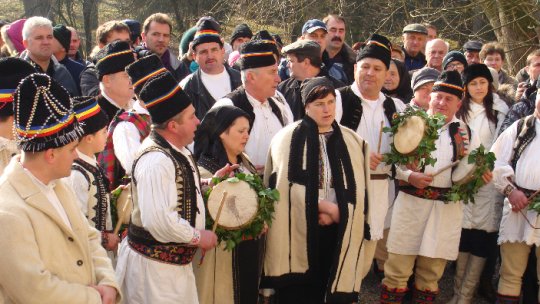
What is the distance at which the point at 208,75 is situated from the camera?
19.5ft

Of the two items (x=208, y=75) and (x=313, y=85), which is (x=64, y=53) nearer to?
(x=208, y=75)

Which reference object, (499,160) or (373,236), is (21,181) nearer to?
(373,236)

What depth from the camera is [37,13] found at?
16578 millimetres

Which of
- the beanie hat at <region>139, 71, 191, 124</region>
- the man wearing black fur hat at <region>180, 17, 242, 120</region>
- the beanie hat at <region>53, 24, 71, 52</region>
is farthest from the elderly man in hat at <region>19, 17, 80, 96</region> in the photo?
the beanie hat at <region>139, 71, 191, 124</region>

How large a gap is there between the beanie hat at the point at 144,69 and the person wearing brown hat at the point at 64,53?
3817 millimetres

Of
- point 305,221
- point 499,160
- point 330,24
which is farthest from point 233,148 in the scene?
point 330,24

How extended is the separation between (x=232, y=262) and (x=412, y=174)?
175cm

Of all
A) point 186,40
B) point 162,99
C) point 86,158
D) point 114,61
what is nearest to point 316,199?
point 162,99

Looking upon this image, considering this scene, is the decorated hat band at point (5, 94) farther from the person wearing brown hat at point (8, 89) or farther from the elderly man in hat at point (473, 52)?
the elderly man in hat at point (473, 52)

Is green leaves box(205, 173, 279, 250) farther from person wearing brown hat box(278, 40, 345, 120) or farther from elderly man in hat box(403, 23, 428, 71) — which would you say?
elderly man in hat box(403, 23, 428, 71)

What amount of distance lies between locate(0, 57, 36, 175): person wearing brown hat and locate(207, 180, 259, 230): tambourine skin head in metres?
1.20

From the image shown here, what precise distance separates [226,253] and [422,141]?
70.1 inches

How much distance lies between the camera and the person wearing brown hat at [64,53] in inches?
287

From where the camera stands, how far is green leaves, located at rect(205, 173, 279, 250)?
3.89 m
